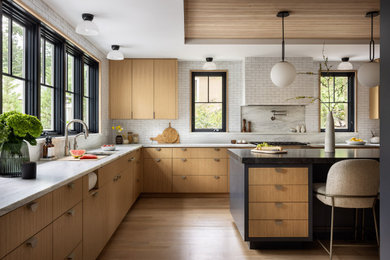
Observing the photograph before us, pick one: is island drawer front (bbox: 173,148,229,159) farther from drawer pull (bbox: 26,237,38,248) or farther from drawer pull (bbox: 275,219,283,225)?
drawer pull (bbox: 26,237,38,248)

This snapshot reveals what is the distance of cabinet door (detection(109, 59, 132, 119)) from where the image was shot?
5.44 meters

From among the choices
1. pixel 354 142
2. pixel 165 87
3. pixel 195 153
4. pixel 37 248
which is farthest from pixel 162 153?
pixel 37 248

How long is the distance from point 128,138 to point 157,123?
24.7 inches

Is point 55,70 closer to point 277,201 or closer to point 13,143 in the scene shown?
point 13,143

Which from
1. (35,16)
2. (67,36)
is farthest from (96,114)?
(35,16)

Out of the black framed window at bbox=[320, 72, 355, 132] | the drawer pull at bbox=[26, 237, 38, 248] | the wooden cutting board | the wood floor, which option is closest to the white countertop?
the drawer pull at bbox=[26, 237, 38, 248]

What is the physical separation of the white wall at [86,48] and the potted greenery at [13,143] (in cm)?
94

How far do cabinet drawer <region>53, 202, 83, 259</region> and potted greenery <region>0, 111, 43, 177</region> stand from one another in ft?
1.38

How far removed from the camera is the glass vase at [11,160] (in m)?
1.84

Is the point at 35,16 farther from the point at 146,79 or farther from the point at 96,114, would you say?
the point at 146,79

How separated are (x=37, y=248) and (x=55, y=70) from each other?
8.59 ft

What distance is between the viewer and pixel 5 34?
2.52 meters

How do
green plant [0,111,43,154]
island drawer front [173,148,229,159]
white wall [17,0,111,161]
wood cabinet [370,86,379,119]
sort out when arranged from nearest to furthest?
green plant [0,111,43,154], white wall [17,0,111,161], island drawer front [173,148,229,159], wood cabinet [370,86,379,119]

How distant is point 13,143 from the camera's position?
1.86 metres
